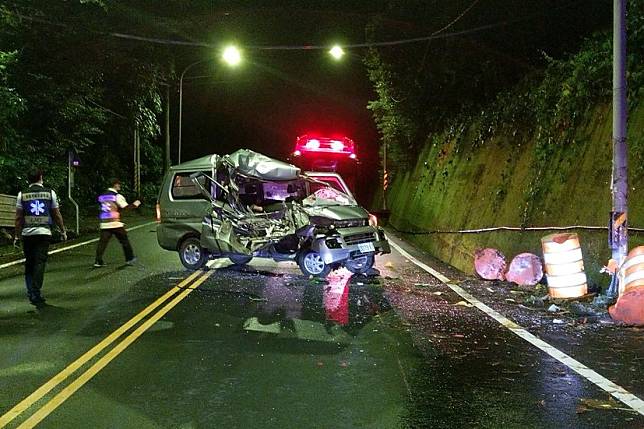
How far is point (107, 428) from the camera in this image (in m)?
4.54

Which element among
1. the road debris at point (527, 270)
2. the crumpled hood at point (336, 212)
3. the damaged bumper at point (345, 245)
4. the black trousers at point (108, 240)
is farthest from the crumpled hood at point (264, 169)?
the road debris at point (527, 270)

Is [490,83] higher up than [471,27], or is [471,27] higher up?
[471,27]

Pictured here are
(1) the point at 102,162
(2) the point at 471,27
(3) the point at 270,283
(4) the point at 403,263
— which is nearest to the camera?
(3) the point at 270,283

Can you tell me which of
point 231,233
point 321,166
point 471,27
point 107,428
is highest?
point 471,27

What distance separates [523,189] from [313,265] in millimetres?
4973

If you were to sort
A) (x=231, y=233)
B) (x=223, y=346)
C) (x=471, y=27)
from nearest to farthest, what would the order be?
1. (x=223, y=346)
2. (x=231, y=233)
3. (x=471, y=27)

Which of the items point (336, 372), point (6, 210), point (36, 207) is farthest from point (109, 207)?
point (336, 372)

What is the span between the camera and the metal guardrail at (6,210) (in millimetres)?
17609

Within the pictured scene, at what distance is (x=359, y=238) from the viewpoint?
1143 cm

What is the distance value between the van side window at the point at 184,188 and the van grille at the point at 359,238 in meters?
3.22

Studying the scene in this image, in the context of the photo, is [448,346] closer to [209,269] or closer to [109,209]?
[209,269]

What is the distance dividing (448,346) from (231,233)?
616 cm

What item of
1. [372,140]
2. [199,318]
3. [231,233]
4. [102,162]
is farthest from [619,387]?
[372,140]

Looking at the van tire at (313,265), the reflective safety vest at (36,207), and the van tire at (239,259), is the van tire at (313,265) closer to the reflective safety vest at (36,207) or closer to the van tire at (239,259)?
the van tire at (239,259)
